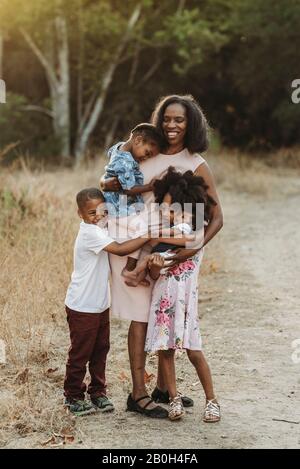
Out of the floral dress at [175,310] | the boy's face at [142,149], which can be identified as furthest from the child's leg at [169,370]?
the boy's face at [142,149]

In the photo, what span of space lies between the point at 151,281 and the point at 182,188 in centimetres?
56

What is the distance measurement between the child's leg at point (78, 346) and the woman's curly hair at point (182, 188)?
752 mm

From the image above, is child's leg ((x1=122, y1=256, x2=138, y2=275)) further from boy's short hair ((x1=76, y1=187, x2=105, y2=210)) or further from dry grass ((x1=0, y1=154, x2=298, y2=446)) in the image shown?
dry grass ((x1=0, y1=154, x2=298, y2=446))

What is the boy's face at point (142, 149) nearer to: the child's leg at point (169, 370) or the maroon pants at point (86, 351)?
the maroon pants at point (86, 351)

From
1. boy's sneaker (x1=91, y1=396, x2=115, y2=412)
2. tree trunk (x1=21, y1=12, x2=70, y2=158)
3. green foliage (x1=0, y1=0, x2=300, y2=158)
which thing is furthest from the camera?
tree trunk (x1=21, y1=12, x2=70, y2=158)

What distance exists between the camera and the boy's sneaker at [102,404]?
4.45 m

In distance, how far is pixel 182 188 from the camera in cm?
412

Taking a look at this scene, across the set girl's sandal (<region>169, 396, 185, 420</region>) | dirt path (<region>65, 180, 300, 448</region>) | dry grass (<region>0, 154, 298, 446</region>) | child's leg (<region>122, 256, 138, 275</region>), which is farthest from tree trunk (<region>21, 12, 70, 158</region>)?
girl's sandal (<region>169, 396, 185, 420</region>)

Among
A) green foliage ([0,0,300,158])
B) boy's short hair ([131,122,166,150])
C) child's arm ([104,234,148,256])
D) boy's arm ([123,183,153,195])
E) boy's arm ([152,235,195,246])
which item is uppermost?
green foliage ([0,0,300,158])

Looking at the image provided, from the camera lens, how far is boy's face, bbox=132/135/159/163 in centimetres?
433

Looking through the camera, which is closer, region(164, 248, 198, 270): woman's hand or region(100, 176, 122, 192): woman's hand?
region(164, 248, 198, 270): woman's hand

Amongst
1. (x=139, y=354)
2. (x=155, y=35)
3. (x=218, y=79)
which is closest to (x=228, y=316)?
(x=139, y=354)

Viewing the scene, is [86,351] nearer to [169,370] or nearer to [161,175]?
[169,370]

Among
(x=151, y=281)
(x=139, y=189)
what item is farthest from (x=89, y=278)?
(x=139, y=189)
